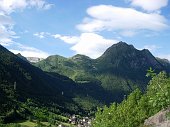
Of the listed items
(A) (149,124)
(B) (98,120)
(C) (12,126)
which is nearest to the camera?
(A) (149,124)

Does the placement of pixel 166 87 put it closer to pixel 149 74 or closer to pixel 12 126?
pixel 149 74

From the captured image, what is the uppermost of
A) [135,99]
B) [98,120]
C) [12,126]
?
[135,99]

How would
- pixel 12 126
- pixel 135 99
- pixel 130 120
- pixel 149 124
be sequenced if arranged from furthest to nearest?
pixel 12 126, pixel 135 99, pixel 130 120, pixel 149 124

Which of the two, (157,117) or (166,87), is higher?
(166,87)

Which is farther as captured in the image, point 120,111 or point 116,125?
point 120,111

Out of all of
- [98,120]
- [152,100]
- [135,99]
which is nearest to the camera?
[152,100]

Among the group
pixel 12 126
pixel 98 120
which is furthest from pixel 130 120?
pixel 12 126

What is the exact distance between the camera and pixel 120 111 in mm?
62562

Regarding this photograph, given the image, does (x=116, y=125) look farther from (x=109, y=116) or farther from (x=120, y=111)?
(x=109, y=116)

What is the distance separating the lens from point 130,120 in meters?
53.0

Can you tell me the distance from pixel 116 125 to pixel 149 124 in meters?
32.8

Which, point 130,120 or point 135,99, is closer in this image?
point 130,120

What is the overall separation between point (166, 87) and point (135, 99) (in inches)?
1949

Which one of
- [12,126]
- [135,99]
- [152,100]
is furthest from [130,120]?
[12,126]
